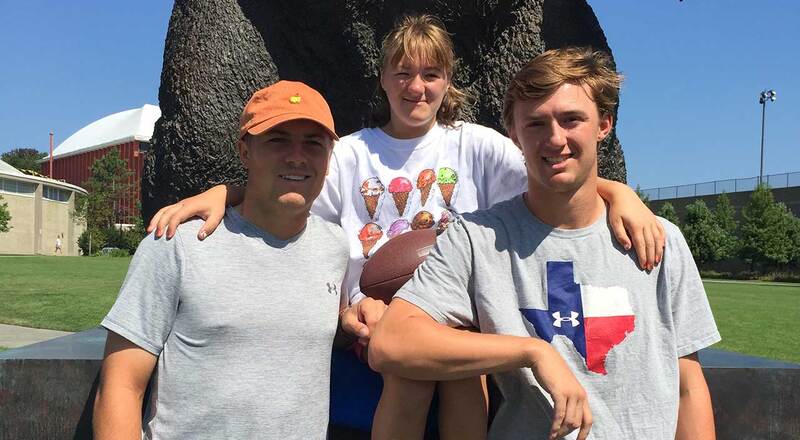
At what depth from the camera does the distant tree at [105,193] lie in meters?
54.7

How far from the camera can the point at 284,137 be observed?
2.17 meters

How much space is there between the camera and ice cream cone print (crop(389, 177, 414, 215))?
2646mm

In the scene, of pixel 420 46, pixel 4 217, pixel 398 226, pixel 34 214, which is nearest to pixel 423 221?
pixel 398 226

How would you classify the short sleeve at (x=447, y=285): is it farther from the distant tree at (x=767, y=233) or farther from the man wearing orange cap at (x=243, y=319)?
the distant tree at (x=767, y=233)

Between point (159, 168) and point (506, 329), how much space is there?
2.41 m

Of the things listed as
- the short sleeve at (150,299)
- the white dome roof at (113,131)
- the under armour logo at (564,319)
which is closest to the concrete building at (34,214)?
the white dome roof at (113,131)

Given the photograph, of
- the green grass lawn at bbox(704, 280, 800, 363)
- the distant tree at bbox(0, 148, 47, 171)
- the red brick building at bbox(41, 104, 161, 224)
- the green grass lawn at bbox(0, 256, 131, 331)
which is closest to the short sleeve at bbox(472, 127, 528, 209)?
the green grass lawn at bbox(704, 280, 800, 363)

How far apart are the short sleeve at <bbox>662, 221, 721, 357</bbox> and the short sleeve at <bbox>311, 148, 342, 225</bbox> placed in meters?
1.15

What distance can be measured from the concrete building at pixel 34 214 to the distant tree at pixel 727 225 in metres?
42.2

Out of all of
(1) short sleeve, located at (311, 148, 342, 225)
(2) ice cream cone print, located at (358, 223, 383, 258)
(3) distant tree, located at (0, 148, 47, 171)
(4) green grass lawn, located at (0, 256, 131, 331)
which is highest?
(3) distant tree, located at (0, 148, 47, 171)

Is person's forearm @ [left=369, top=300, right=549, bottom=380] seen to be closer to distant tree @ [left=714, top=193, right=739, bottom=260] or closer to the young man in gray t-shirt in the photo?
the young man in gray t-shirt

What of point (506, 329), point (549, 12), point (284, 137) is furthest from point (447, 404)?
point (549, 12)

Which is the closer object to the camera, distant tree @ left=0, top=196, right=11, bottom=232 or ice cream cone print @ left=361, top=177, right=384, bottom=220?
ice cream cone print @ left=361, top=177, right=384, bottom=220

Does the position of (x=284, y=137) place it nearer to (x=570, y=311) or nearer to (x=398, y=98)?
(x=398, y=98)
